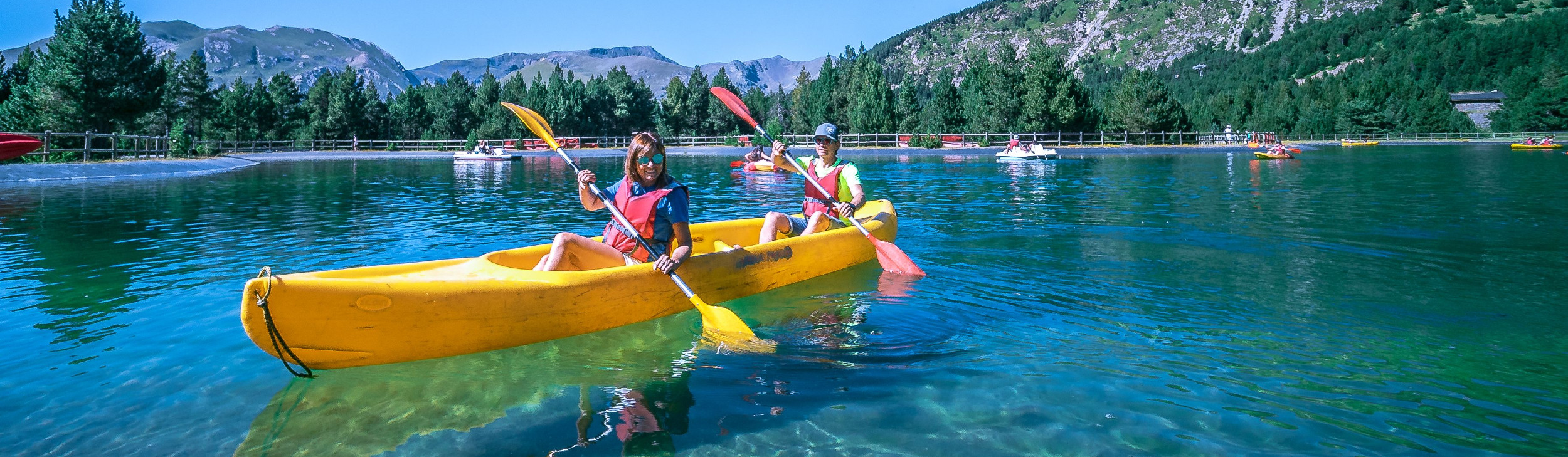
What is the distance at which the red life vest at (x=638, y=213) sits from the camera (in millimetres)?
5848

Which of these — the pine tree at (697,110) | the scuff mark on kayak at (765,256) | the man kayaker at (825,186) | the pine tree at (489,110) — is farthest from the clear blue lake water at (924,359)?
the pine tree at (697,110)

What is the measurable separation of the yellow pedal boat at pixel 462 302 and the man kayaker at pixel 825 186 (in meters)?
1.53

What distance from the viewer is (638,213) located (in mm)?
5930

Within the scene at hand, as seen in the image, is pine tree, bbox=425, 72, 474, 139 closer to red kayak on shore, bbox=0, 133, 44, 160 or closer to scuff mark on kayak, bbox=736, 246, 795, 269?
red kayak on shore, bbox=0, 133, 44, 160


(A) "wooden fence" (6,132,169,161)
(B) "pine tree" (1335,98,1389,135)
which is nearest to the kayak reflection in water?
(A) "wooden fence" (6,132,169,161)

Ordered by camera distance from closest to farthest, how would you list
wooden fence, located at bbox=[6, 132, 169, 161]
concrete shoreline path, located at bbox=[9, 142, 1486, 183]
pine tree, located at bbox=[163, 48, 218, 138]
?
concrete shoreline path, located at bbox=[9, 142, 1486, 183] → wooden fence, located at bbox=[6, 132, 169, 161] → pine tree, located at bbox=[163, 48, 218, 138]

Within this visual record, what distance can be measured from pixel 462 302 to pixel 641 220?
4.66ft

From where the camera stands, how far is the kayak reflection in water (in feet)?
12.8

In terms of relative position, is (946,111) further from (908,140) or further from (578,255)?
(578,255)

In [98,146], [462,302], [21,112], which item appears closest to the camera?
[462,302]

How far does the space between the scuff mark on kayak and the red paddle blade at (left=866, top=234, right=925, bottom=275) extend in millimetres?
1303

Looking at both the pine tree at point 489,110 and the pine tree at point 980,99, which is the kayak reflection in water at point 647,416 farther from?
the pine tree at point 489,110

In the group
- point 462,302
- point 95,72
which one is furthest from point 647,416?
point 95,72

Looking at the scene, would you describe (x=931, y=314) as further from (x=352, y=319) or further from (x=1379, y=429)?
(x=352, y=319)
